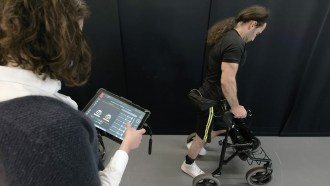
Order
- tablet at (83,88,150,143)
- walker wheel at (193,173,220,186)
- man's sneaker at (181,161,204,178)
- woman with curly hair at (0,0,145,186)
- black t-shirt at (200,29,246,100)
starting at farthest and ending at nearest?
man's sneaker at (181,161,204,178), walker wheel at (193,173,220,186), black t-shirt at (200,29,246,100), tablet at (83,88,150,143), woman with curly hair at (0,0,145,186)

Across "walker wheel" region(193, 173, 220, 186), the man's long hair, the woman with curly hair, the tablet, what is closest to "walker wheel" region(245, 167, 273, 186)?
"walker wheel" region(193, 173, 220, 186)

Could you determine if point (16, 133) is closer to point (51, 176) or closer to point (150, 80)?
point (51, 176)

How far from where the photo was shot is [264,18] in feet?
5.24

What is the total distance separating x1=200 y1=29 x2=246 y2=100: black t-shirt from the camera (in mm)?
1549

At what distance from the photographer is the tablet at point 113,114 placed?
1120mm

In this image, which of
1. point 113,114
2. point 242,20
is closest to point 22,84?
point 113,114

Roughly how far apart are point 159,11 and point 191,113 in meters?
0.92

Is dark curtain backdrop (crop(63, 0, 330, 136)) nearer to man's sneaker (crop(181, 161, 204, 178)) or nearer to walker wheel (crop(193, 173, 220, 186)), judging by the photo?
man's sneaker (crop(181, 161, 204, 178))

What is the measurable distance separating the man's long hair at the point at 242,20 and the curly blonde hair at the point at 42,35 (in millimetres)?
1195

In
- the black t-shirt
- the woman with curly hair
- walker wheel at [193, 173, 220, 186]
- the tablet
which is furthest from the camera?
walker wheel at [193, 173, 220, 186]

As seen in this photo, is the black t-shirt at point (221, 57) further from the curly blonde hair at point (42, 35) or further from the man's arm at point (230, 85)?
the curly blonde hair at point (42, 35)

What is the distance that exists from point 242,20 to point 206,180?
106 centimetres

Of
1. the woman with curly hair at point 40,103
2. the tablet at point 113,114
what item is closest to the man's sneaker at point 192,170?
the tablet at point 113,114

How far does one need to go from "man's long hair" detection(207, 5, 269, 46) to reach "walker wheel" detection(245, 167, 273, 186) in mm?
906
